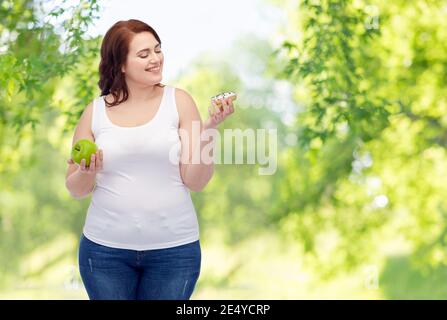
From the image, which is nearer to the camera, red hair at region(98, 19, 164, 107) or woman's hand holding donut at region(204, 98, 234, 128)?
woman's hand holding donut at region(204, 98, 234, 128)

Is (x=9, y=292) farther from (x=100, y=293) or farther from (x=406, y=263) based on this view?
(x=100, y=293)

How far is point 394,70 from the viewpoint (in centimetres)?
1004

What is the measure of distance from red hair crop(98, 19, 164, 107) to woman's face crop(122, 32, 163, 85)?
2 cm

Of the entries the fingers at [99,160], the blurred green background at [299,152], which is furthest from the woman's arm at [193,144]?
the blurred green background at [299,152]

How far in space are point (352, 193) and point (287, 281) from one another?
13054mm

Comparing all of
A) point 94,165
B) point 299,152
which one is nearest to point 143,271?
point 94,165

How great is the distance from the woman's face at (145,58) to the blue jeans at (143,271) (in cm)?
54

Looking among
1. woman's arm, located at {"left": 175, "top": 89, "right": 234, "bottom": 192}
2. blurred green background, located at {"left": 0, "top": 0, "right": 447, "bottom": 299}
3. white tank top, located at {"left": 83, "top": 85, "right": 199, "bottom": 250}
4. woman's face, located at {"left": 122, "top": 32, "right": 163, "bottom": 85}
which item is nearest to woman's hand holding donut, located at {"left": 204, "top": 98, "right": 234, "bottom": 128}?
woman's arm, located at {"left": 175, "top": 89, "right": 234, "bottom": 192}

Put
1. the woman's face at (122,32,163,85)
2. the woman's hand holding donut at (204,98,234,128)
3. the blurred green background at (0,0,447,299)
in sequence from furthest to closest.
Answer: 1. the blurred green background at (0,0,447,299)
2. the woman's face at (122,32,163,85)
3. the woman's hand holding donut at (204,98,234,128)

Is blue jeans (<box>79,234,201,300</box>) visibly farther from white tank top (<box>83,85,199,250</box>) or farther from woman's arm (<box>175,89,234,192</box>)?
woman's arm (<box>175,89,234,192</box>)

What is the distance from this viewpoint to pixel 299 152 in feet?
39.3

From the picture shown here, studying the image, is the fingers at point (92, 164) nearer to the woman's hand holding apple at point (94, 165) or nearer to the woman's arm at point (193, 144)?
the woman's hand holding apple at point (94, 165)

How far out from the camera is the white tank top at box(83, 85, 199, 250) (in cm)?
251
